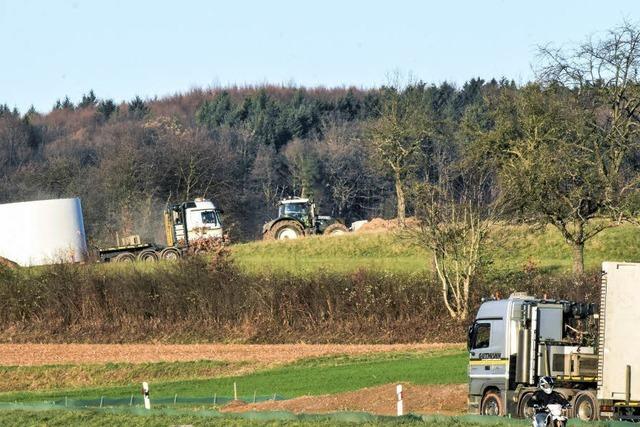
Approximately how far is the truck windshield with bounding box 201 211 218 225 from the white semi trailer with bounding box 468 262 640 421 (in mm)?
47765

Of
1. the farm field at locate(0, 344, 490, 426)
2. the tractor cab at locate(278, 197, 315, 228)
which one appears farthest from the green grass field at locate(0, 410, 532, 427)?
the tractor cab at locate(278, 197, 315, 228)

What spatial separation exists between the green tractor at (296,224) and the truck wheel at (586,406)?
54745 millimetres

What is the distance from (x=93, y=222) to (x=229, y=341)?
5676 centimetres

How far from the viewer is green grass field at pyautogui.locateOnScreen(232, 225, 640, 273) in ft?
226

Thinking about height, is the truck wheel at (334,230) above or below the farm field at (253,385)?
below

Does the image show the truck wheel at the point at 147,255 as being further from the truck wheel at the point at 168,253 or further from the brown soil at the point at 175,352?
the brown soil at the point at 175,352

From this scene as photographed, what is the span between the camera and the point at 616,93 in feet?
202

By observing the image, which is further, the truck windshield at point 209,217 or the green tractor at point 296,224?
the green tractor at point 296,224

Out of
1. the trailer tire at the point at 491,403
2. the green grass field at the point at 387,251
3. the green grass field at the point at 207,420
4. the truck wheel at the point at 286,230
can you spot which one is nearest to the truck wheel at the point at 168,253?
the green grass field at the point at 387,251

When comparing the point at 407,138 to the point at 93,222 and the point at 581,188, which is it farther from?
the point at 93,222

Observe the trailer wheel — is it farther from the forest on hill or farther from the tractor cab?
the tractor cab

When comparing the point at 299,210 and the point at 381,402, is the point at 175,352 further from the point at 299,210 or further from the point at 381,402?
the point at 299,210

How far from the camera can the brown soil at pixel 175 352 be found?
4672 cm

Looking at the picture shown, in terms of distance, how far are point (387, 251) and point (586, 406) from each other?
51.8 metres
